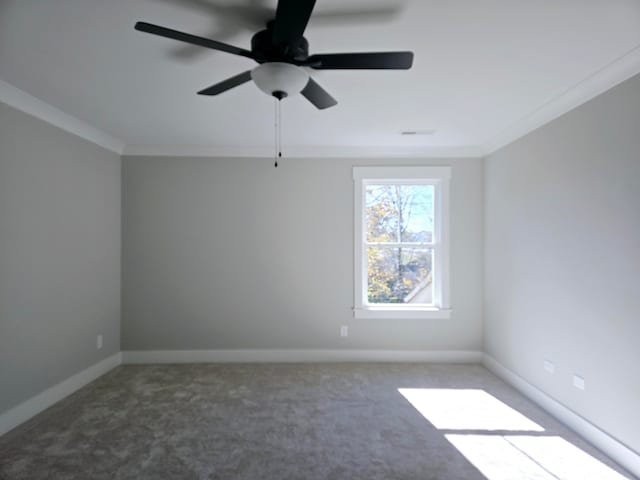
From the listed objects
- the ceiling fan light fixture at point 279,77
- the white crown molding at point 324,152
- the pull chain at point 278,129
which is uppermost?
the pull chain at point 278,129

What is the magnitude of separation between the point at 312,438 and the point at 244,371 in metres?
1.50

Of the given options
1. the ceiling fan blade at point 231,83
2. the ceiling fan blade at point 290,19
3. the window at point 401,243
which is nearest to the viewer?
the ceiling fan blade at point 290,19

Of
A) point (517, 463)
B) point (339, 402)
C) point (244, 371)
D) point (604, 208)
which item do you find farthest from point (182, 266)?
point (604, 208)

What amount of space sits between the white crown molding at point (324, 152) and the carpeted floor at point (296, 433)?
2.49 m

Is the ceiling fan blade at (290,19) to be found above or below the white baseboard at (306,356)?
above

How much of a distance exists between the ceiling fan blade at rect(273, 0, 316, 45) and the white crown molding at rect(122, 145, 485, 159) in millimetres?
2527

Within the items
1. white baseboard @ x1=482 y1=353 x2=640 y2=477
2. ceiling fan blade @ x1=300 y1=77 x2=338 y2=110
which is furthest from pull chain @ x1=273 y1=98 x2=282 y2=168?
white baseboard @ x1=482 y1=353 x2=640 y2=477

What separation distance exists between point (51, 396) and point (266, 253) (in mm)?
2350

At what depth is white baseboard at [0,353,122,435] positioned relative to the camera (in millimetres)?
2568

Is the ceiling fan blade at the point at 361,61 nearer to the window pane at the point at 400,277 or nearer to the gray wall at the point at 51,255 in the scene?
the gray wall at the point at 51,255

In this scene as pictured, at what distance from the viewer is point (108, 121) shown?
10.6 feet

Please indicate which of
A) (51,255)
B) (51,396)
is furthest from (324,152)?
(51,396)

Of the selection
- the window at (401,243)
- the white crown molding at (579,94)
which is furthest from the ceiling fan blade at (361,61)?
the window at (401,243)

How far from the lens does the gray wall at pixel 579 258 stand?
85.5 inches
